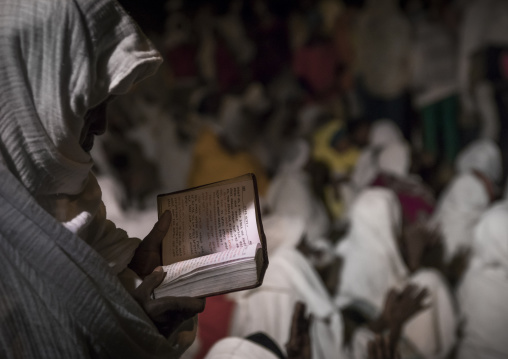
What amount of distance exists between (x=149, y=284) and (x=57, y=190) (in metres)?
0.16

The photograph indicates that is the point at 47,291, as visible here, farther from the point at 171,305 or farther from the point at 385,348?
the point at 385,348

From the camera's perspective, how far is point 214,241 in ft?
2.59

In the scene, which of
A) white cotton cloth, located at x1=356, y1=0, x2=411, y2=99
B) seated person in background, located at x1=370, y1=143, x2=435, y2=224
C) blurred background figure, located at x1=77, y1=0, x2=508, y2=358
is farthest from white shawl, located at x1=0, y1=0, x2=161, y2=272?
white cotton cloth, located at x1=356, y1=0, x2=411, y2=99

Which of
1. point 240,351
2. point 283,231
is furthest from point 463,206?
point 240,351

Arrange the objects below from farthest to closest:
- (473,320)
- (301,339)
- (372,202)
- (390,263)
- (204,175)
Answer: (204,175), (372,202), (390,263), (473,320), (301,339)

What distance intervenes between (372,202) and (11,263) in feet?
6.49

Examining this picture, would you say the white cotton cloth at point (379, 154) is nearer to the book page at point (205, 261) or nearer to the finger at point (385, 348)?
the finger at point (385, 348)

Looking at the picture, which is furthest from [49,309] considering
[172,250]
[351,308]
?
[351,308]

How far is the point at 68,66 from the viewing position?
2.24ft

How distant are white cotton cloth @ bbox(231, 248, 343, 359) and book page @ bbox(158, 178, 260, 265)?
27.1 inches

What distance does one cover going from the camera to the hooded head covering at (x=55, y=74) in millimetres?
656

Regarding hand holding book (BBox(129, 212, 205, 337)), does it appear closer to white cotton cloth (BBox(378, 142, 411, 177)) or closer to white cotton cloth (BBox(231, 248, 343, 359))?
white cotton cloth (BBox(231, 248, 343, 359))

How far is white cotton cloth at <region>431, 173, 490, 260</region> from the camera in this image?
2.60 metres

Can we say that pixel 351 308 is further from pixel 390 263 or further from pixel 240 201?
pixel 240 201
